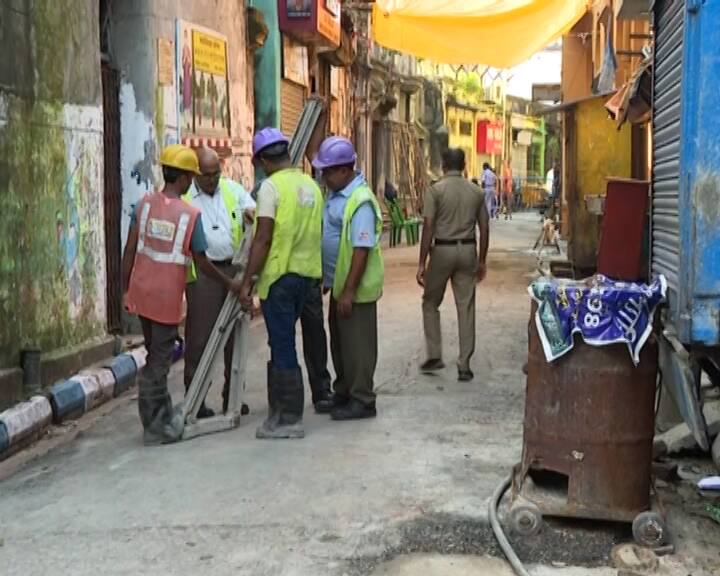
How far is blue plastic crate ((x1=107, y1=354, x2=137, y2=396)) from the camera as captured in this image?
7.15m

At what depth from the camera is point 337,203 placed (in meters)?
6.25

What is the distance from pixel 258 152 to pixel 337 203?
69 centimetres

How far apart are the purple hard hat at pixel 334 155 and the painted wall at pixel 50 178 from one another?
1951 mm

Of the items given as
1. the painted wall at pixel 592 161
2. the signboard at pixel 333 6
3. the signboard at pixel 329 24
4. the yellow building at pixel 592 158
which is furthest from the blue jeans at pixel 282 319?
the signboard at pixel 333 6

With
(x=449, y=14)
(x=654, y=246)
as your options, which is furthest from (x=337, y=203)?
(x=449, y=14)

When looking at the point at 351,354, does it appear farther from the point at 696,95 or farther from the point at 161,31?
the point at 161,31

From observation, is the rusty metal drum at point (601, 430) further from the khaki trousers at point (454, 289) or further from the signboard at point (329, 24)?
the signboard at point (329, 24)

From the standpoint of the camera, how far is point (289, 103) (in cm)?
1428

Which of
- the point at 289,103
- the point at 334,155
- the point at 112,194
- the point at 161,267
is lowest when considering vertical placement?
the point at 161,267

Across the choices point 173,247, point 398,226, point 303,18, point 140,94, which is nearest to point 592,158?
point 303,18

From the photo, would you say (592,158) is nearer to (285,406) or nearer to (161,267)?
(285,406)

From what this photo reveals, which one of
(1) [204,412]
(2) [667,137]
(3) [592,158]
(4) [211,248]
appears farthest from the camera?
(3) [592,158]

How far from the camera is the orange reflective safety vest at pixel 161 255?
5.50m

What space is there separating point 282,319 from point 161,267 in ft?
2.57
